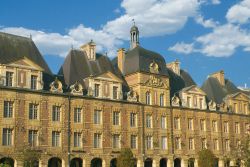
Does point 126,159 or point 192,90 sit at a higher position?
point 192,90

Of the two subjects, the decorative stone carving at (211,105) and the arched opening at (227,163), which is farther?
the decorative stone carving at (211,105)

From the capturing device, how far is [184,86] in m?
60.5

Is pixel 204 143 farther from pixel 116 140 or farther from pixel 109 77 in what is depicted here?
pixel 109 77

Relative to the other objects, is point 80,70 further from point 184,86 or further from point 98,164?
point 184,86

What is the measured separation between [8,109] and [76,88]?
7709mm

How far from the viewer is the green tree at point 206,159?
174 feet

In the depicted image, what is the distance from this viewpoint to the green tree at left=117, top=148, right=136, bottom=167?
45.6 metres

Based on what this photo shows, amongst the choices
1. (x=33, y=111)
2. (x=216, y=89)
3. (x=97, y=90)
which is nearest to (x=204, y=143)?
(x=216, y=89)

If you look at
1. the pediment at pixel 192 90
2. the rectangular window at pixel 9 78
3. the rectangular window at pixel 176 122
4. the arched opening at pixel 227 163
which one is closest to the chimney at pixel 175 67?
the pediment at pixel 192 90

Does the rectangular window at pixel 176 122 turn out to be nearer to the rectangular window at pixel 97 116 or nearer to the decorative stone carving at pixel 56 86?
the rectangular window at pixel 97 116

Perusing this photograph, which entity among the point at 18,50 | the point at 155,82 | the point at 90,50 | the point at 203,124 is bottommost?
the point at 203,124

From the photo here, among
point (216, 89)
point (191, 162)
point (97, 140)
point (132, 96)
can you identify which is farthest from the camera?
point (216, 89)

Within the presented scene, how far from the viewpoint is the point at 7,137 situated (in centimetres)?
4150

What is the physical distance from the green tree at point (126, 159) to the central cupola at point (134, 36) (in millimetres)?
16452
